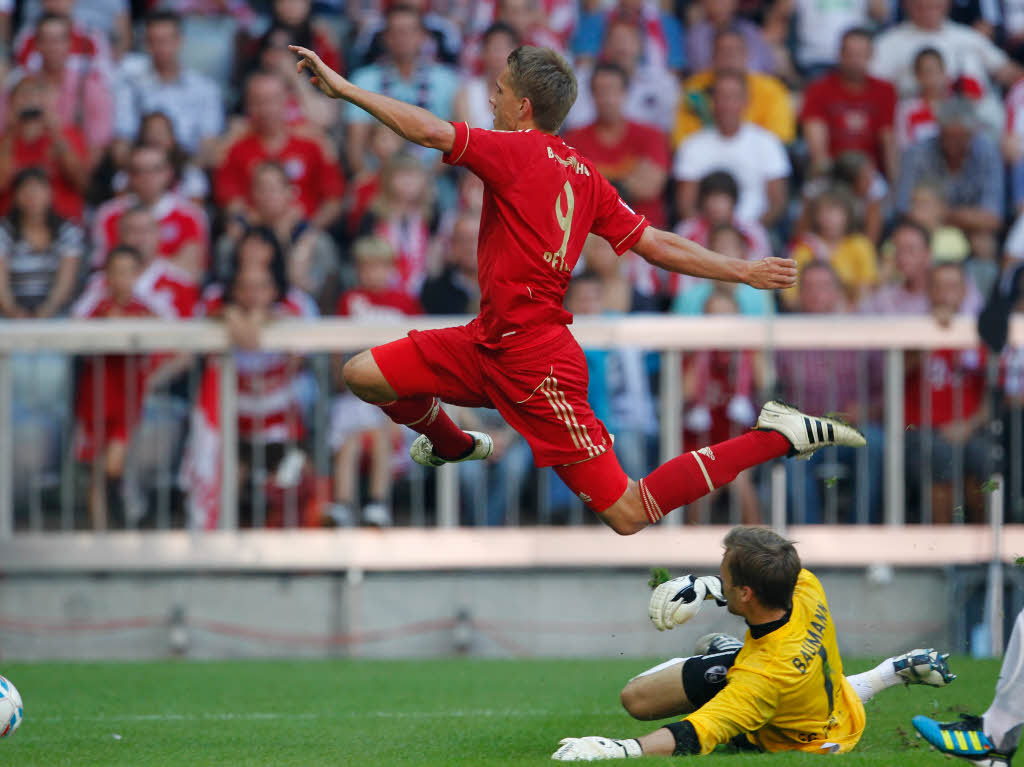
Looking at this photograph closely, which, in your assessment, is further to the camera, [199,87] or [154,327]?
[199,87]

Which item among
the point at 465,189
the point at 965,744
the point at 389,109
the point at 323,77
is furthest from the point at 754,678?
the point at 465,189

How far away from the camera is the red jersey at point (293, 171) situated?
1109 cm

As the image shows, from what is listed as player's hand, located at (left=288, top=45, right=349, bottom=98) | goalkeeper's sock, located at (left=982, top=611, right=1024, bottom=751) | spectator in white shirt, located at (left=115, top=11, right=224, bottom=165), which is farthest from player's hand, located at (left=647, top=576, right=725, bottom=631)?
spectator in white shirt, located at (left=115, top=11, right=224, bottom=165)

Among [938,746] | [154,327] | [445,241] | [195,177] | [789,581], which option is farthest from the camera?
[195,177]

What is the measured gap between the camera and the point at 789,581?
209 inches

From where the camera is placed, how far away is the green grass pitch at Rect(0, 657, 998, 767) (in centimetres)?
→ 574

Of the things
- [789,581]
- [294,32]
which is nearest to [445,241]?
[294,32]

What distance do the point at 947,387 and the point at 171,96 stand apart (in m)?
6.23

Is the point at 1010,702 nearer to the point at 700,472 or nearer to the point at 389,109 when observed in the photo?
the point at 700,472

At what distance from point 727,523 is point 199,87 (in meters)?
5.50

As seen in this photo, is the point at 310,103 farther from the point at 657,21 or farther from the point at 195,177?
the point at 657,21

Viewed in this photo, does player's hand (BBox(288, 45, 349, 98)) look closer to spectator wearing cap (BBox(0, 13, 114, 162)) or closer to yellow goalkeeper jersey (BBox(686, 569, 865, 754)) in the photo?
yellow goalkeeper jersey (BBox(686, 569, 865, 754))

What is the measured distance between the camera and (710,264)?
240 inches

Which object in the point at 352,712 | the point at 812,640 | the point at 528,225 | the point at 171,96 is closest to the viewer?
the point at 812,640
